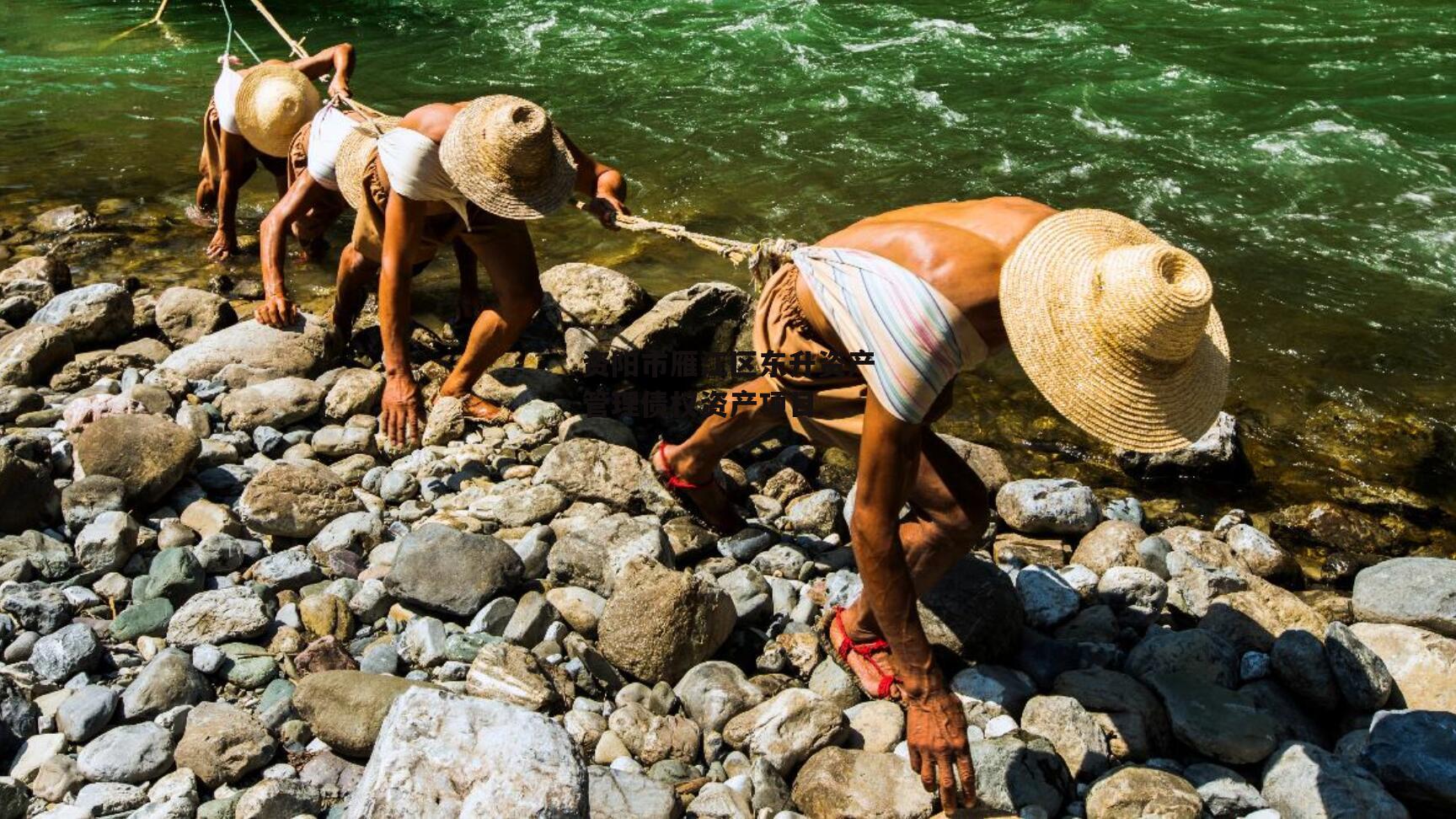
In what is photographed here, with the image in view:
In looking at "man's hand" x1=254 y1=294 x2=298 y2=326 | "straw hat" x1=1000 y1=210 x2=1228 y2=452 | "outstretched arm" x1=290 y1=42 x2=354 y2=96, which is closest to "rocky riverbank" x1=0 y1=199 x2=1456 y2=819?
"man's hand" x1=254 y1=294 x2=298 y2=326

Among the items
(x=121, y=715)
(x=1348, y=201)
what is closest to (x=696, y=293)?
(x=121, y=715)

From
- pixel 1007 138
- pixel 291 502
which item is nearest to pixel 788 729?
pixel 291 502

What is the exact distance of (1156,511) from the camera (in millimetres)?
4363

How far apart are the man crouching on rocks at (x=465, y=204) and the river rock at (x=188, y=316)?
26.3 inches

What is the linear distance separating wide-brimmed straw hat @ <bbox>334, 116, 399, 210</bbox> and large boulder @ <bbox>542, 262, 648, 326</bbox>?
1006mm

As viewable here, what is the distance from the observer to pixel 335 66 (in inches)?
215

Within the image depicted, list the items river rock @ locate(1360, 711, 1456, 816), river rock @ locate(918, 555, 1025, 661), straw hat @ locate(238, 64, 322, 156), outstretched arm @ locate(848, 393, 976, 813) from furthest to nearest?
straw hat @ locate(238, 64, 322, 156)
river rock @ locate(918, 555, 1025, 661)
river rock @ locate(1360, 711, 1456, 816)
outstretched arm @ locate(848, 393, 976, 813)

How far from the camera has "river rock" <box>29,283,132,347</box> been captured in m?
4.97

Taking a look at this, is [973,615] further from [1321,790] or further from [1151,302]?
[1151,302]

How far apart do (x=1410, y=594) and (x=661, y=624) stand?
231 centimetres

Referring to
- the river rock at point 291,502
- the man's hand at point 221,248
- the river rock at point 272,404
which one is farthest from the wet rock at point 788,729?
the man's hand at point 221,248

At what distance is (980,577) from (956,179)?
15.0 ft

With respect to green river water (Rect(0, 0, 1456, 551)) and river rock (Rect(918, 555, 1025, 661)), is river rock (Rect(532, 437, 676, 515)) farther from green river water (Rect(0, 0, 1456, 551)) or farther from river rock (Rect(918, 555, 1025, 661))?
green river water (Rect(0, 0, 1456, 551))

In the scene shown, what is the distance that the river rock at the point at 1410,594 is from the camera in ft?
11.4
